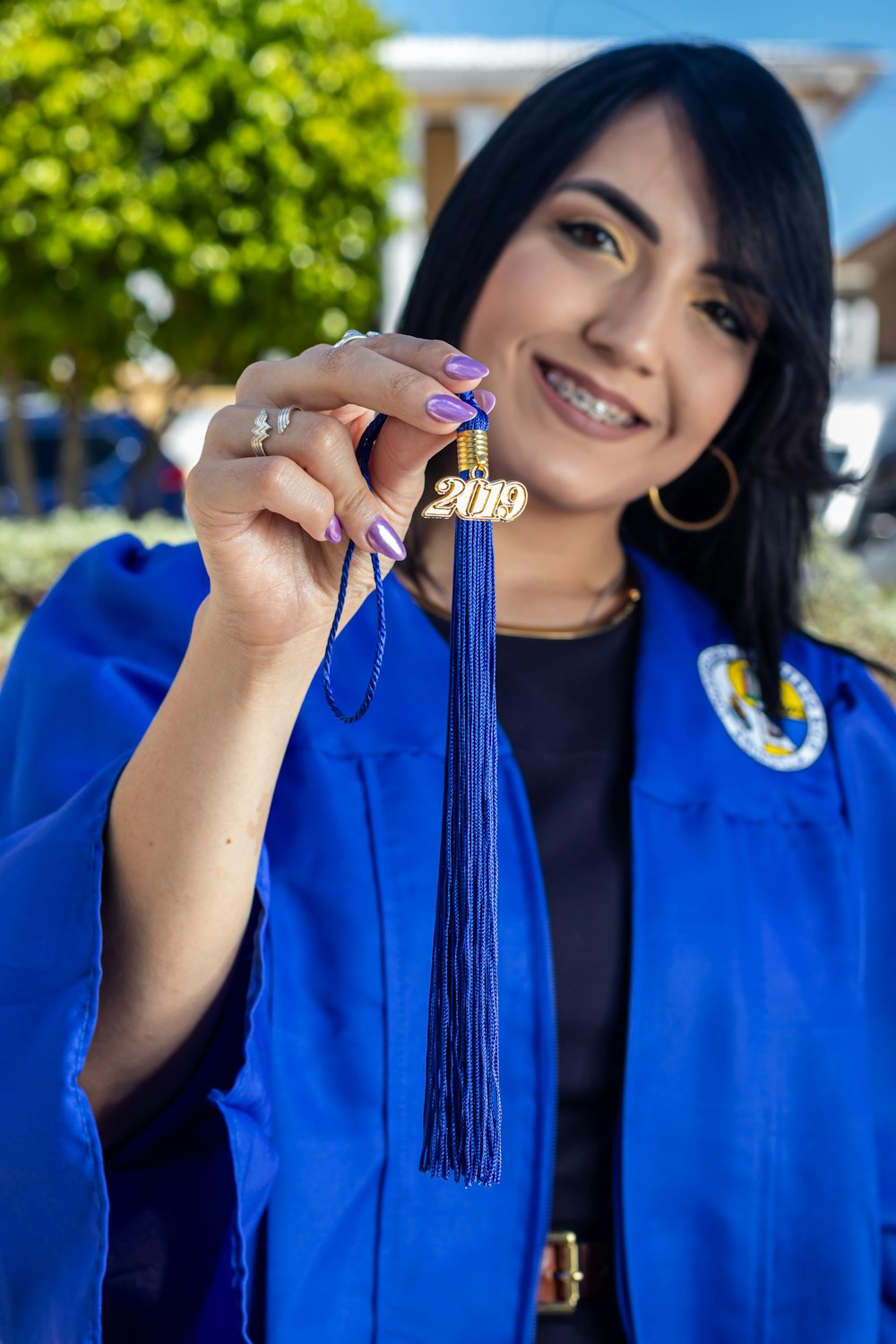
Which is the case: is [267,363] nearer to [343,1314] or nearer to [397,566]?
[397,566]

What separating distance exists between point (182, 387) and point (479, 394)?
8.00 metres

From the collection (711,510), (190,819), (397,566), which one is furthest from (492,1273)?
(711,510)

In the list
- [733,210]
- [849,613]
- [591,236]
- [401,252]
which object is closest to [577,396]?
[591,236]

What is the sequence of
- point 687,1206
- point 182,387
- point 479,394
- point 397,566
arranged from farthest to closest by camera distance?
point 182,387 < point 397,566 < point 687,1206 < point 479,394

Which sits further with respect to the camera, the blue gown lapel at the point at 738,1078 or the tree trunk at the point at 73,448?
the tree trunk at the point at 73,448

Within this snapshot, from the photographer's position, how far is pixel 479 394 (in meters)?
1.03

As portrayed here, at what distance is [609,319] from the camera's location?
5.32 ft

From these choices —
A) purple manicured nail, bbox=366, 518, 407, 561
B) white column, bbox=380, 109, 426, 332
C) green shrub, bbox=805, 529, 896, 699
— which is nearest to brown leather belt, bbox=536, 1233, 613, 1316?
purple manicured nail, bbox=366, 518, 407, 561

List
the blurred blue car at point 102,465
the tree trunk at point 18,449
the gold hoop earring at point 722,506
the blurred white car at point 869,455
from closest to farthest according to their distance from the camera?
the gold hoop earring at point 722,506, the blurred white car at point 869,455, the tree trunk at point 18,449, the blurred blue car at point 102,465

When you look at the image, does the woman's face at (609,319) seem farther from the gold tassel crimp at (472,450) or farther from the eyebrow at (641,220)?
the gold tassel crimp at (472,450)

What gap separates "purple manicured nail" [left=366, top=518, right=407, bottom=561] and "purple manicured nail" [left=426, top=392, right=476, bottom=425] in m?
0.10

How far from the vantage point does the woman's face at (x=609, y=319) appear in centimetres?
163

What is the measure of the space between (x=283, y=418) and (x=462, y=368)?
158mm

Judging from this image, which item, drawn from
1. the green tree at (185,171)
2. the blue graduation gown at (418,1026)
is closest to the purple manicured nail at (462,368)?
the blue graduation gown at (418,1026)
